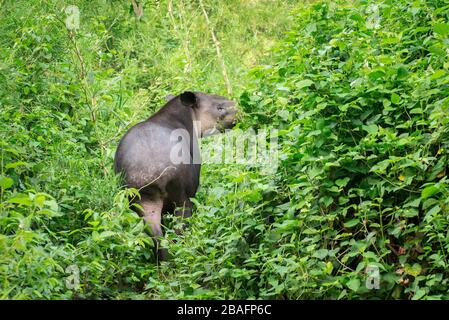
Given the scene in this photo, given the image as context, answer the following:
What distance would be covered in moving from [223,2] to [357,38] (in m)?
6.74

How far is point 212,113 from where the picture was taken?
9078 mm

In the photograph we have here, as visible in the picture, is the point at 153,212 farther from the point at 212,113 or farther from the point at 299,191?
the point at 299,191

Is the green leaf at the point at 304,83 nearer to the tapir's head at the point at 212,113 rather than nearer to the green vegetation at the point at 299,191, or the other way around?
the green vegetation at the point at 299,191

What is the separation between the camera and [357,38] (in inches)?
268

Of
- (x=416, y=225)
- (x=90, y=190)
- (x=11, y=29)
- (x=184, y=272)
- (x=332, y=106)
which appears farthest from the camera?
(x=11, y=29)

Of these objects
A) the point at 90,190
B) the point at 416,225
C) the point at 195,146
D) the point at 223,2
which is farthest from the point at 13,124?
the point at 223,2

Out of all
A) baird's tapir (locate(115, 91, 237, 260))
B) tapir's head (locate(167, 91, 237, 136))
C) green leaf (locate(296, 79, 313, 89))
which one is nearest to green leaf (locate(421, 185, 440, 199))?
green leaf (locate(296, 79, 313, 89))

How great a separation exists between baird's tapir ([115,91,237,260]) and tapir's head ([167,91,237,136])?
0.33 metres

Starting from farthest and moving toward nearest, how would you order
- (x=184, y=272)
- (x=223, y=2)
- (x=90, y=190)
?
(x=223, y=2) < (x=90, y=190) < (x=184, y=272)

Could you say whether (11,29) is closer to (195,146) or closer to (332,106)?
(195,146)

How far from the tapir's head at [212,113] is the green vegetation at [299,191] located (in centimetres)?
62

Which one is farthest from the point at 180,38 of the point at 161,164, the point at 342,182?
the point at 342,182

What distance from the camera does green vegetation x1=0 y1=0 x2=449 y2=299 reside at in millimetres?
5582

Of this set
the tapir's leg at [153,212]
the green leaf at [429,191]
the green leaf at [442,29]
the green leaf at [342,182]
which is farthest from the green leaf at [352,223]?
the tapir's leg at [153,212]
